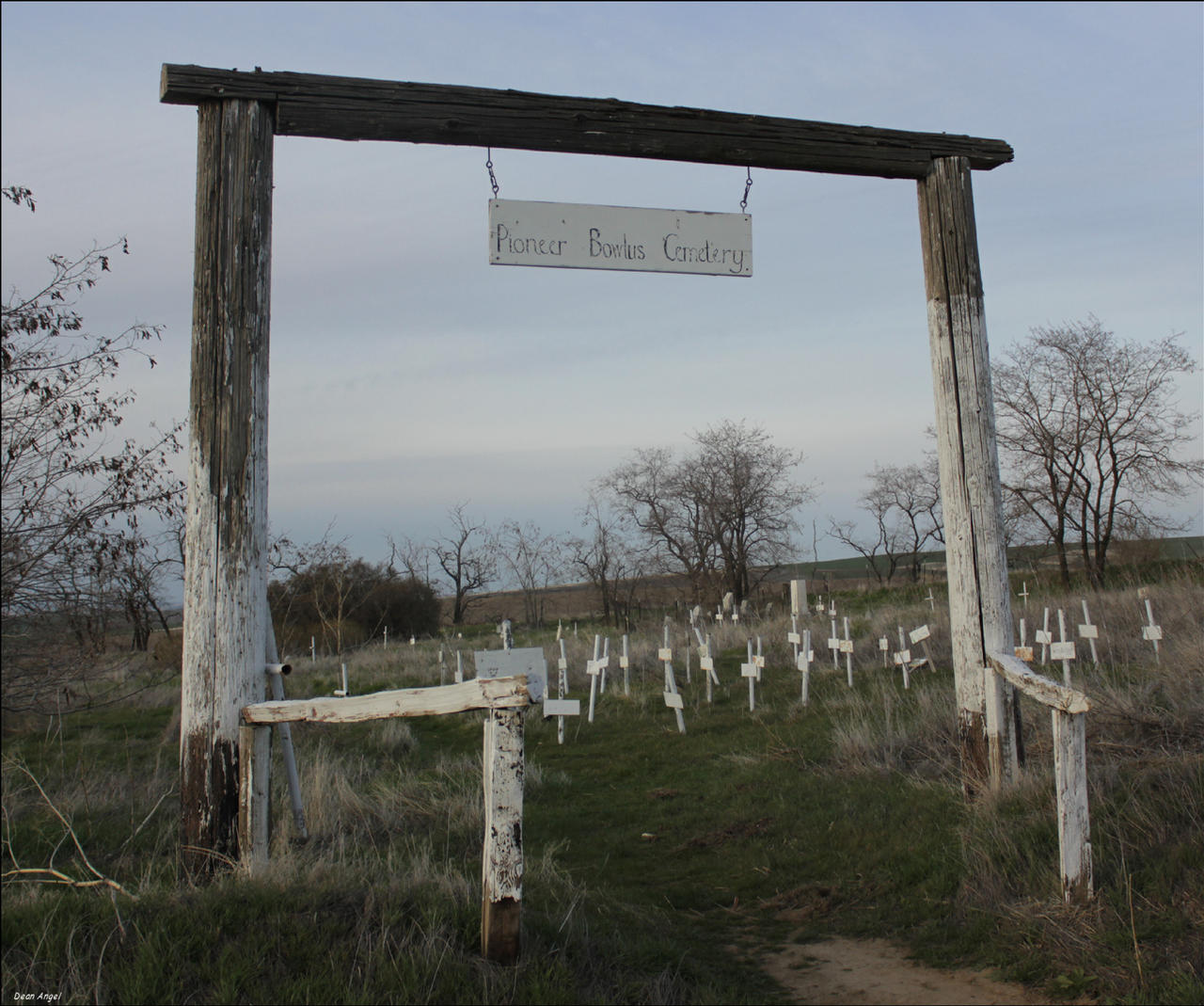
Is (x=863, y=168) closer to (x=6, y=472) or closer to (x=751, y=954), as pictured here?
(x=751, y=954)

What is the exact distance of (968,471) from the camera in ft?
19.1

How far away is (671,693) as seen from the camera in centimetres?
1127

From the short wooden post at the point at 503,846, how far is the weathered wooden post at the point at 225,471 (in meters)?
1.61

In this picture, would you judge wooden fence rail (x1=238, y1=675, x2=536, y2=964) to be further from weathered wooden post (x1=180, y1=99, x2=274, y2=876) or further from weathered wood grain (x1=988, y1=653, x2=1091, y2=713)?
weathered wood grain (x1=988, y1=653, x2=1091, y2=713)

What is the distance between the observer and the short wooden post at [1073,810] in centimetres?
402

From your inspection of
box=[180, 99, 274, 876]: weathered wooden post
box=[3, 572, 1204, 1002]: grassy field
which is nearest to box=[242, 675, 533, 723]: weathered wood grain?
box=[180, 99, 274, 876]: weathered wooden post

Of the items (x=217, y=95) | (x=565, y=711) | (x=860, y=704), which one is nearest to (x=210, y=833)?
(x=217, y=95)

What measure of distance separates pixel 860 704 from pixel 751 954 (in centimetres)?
573

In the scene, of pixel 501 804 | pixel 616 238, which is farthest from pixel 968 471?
pixel 501 804

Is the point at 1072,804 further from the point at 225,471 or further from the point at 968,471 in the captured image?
the point at 225,471

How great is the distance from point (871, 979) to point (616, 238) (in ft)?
13.2

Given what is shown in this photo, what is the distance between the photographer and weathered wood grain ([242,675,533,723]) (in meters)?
3.38

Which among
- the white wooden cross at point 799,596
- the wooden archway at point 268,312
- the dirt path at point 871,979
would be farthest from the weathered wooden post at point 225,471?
the white wooden cross at point 799,596

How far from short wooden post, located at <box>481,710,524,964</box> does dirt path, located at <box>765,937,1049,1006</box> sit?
1.34 m
